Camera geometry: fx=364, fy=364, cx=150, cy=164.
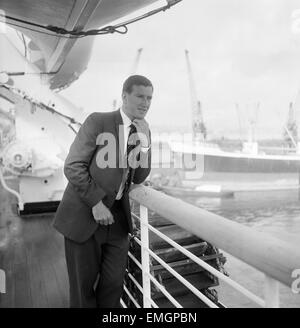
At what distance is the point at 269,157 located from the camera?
26.9 m

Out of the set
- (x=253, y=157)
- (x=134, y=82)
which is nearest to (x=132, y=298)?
(x=134, y=82)

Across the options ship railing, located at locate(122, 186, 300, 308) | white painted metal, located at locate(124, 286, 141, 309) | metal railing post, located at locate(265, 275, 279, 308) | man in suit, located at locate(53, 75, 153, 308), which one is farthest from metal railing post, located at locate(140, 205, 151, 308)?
metal railing post, located at locate(265, 275, 279, 308)

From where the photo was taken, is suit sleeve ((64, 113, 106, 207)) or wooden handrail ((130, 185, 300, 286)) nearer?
wooden handrail ((130, 185, 300, 286))

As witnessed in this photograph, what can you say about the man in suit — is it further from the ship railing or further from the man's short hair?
the ship railing

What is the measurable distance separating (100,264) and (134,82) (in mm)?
519

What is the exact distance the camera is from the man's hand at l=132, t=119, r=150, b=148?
974mm

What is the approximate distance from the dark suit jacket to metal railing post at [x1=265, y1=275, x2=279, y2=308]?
1.69ft

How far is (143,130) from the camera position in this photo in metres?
0.99

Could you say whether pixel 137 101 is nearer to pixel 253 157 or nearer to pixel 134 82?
pixel 134 82

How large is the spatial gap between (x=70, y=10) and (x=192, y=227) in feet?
4.89

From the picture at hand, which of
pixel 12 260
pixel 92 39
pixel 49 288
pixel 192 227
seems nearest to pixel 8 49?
pixel 92 39

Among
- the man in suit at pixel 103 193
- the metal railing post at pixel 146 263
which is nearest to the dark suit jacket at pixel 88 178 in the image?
the man in suit at pixel 103 193
